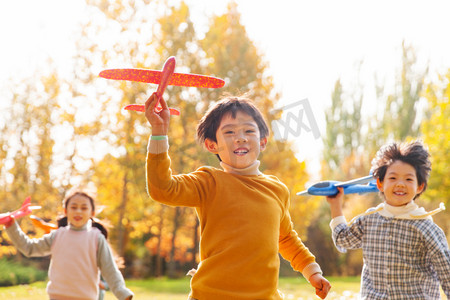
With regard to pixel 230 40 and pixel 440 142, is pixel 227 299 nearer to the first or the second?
pixel 230 40

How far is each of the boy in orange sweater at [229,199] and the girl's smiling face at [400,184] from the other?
0.98 metres

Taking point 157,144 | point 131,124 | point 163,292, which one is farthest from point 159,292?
point 157,144

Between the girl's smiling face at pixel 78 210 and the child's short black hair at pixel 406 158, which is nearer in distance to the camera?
the child's short black hair at pixel 406 158

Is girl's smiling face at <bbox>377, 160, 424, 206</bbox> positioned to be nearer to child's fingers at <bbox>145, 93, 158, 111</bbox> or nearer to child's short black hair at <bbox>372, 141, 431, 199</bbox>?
→ child's short black hair at <bbox>372, 141, 431, 199</bbox>

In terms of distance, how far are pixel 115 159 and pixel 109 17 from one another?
3.93 metres

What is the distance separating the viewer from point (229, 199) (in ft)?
8.00

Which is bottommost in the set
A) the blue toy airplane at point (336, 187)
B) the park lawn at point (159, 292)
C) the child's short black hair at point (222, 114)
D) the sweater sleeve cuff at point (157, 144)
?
the park lawn at point (159, 292)

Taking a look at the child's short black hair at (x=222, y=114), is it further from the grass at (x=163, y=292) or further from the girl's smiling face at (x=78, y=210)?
the grass at (x=163, y=292)

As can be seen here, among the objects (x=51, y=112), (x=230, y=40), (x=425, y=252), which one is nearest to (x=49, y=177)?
(x=51, y=112)

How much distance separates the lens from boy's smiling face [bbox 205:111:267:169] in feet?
8.38
